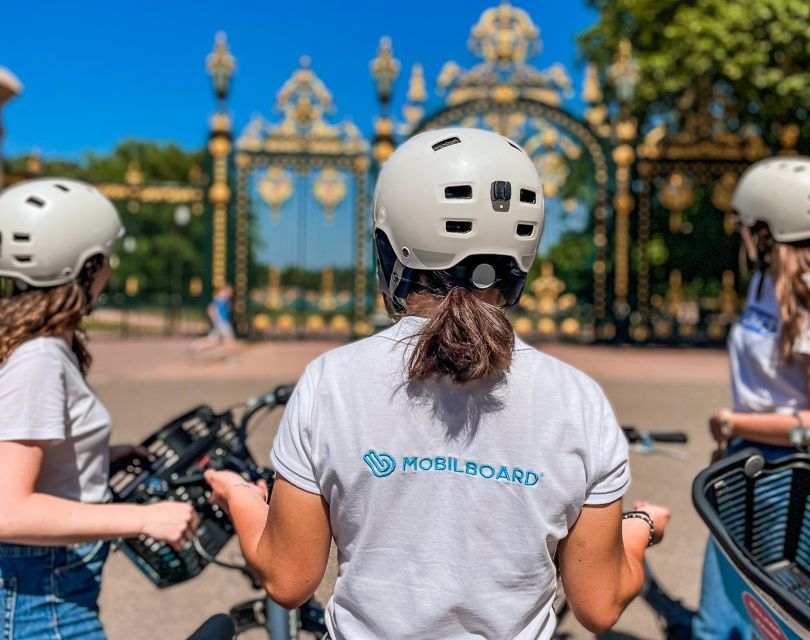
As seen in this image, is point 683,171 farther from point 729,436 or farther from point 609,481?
point 609,481

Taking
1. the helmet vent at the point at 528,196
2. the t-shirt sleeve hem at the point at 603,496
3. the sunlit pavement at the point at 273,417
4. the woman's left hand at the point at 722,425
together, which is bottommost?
the sunlit pavement at the point at 273,417

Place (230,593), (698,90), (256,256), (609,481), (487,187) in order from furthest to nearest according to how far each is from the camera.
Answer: (256,256) → (698,90) → (230,593) → (487,187) → (609,481)

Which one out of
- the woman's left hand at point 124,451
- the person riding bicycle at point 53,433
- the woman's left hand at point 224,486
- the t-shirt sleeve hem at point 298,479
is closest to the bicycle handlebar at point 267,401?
the woman's left hand at point 124,451

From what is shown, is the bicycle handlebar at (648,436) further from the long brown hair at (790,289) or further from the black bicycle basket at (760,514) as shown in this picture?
the black bicycle basket at (760,514)

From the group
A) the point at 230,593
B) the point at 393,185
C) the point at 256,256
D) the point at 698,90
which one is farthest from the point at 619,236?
the point at 393,185

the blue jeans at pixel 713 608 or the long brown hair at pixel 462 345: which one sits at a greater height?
the long brown hair at pixel 462 345

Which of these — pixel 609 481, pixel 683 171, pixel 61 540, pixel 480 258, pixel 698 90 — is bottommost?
pixel 61 540

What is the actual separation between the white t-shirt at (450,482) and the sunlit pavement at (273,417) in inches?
74.1

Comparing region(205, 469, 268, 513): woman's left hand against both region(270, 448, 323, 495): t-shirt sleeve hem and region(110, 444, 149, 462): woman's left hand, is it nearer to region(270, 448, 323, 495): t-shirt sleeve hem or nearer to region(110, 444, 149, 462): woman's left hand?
region(270, 448, 323, 495): t-shirt sleeve hem

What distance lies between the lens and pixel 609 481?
1255mm

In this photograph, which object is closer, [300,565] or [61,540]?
[300,565]

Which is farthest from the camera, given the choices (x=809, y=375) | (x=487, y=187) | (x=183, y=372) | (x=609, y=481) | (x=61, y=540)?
(x=183, y=372)

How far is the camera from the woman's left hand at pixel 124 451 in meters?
2.18

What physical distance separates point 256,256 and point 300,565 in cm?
1742
